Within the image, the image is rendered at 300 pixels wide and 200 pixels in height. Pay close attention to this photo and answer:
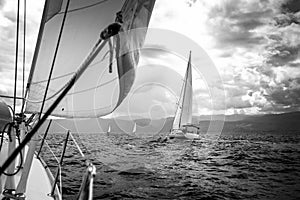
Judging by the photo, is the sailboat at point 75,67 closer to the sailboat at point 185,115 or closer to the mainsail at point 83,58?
the mainsail at point 83,58

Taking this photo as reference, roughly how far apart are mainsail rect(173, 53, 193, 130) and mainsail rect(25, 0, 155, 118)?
3654 cm

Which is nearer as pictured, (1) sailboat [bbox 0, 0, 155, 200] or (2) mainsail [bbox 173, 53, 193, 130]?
(1) sailboat [bbox 0, 0, 155, 200]

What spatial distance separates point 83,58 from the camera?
3.46 meters

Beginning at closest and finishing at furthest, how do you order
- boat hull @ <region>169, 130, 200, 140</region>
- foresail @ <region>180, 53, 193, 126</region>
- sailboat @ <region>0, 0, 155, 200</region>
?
sailboat @ <region>0, 0, 155, 200</region> < foresail @ <region>180, 53, 193, 126</region> < boat hull @ <region>169, 130, 200, 140</region>

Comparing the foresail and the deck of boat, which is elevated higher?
the foresail

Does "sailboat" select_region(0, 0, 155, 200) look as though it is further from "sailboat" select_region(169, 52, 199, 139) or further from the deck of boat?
"sailboat" select_region(169, 52, 199, 139)

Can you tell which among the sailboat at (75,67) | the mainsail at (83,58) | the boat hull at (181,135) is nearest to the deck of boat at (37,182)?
the sailboat at (75,67)

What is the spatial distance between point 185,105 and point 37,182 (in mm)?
38127

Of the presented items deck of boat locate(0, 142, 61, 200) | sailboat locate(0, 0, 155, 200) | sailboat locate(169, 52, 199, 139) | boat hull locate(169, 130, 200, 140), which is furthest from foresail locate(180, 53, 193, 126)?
sailboat locate(0, 0, 155, 200)

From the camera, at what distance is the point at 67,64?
3451mm

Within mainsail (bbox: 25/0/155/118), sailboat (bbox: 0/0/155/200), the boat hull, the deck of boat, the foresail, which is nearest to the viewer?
sailboat (bbox: 0/0/155/200)

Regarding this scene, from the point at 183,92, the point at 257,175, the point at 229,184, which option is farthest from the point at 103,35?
the point at 183,92

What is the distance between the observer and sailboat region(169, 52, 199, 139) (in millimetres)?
40188

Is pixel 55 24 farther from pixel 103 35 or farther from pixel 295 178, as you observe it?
pixel 295 178
